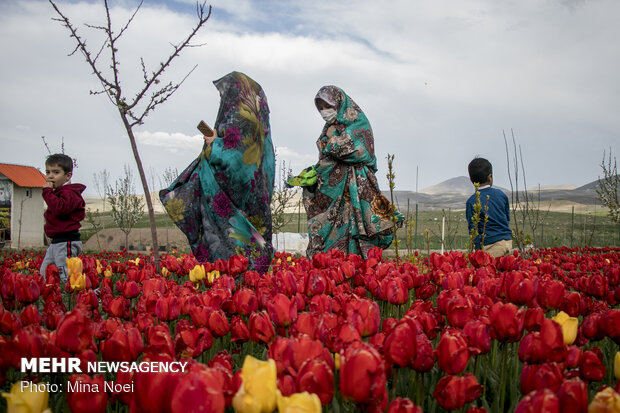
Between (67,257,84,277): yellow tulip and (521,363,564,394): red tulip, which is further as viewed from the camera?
(67,257,84,277): yellow tulip

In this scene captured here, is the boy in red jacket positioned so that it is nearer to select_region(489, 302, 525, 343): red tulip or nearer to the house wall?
select_region(489, 302, 525, 343): red tulip

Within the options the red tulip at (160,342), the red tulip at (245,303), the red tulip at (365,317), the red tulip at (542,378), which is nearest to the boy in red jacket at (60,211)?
the red tulip at (245,303)

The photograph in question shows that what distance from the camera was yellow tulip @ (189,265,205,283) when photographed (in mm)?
2812

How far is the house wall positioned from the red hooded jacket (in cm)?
1585

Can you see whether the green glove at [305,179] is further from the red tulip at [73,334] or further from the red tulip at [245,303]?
the red tulip at [73,334]

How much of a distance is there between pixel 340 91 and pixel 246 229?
2.75 meters

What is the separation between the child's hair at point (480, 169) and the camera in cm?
558

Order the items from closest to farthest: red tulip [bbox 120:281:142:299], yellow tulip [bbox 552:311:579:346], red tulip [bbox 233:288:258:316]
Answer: yellow tulip [bbox 552:311:579:346]
red tulip [bbox 233:288:258:316]
red tulip [bbox 120:281:142:299]

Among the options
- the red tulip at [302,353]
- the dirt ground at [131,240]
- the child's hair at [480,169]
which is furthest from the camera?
the dirt ground at [131,240]

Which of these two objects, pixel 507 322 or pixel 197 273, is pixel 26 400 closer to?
pixel 507 322

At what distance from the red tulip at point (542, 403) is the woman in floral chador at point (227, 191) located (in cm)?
392

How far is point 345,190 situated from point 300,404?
574 centimetres

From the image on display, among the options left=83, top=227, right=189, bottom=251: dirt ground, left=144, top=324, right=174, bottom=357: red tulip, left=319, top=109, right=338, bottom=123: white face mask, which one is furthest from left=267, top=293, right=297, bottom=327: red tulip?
left=83, top=227, right=189, bottom=251: dirt ground

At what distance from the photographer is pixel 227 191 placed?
15.8ft
